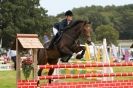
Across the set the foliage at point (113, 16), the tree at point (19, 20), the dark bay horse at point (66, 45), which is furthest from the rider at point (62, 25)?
the foliage at point (113, 16)

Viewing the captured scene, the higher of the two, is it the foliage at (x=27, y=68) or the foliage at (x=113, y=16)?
the foliage at (x=27, y=68)

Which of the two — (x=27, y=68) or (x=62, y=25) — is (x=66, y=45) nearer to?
(x=62, y=25)

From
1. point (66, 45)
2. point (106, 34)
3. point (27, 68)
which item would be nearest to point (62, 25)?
point (66, 45)

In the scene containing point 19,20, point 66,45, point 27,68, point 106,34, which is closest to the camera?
point 27,68

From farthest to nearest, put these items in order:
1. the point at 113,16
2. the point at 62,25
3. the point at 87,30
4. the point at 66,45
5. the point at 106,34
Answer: the point at 113,16 < the point at 106,34 < the point at 62,25 < the point at 66,45 < the point at 87,30

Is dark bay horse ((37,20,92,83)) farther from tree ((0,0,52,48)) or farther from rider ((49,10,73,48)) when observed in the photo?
tree ((0,0,52,48))

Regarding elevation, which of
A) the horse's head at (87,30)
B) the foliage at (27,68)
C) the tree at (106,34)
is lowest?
the tree at (106,34)

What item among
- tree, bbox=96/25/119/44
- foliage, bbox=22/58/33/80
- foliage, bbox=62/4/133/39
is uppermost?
foliage, bbox=22/58/33/80

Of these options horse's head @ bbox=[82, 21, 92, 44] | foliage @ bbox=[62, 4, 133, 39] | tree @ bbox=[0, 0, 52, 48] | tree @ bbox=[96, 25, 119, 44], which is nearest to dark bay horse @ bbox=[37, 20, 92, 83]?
horse's head @ bbox=[82, 21, 92, 44]

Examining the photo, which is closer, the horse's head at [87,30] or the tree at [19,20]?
the horse's head at [87,30]

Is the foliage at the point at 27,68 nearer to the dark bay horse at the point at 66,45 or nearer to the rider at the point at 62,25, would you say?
the dark bay horse at the point at 66,45

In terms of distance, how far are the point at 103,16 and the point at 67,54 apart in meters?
102

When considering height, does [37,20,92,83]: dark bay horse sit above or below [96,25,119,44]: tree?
above

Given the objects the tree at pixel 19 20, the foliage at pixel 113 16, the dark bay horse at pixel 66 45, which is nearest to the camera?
the dark bay horse at pixel 66 45
